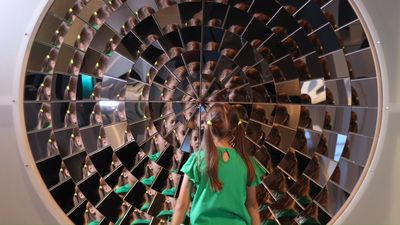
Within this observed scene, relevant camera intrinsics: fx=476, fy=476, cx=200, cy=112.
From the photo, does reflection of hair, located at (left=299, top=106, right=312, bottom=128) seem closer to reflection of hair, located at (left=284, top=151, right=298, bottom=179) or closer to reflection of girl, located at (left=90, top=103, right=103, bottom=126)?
reflection of hair, located at (left=284, top=151, right=298, bottom=179)

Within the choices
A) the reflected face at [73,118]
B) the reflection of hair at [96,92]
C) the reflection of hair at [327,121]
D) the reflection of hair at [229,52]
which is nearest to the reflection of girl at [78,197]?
the reflected face at [73,118]

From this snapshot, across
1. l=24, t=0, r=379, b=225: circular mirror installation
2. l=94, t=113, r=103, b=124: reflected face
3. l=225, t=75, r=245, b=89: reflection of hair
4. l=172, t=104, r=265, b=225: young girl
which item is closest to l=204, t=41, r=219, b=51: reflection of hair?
l=24, t=0, r=379, b=225: circular mirror installation

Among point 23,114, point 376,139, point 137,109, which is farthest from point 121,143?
point 376,139

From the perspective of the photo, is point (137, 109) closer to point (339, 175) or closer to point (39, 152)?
point (39, 152)

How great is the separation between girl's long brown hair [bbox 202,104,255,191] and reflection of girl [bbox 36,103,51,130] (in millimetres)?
614

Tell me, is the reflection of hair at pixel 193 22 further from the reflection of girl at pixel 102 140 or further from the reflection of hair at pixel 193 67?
the reflection of girl at pixel 102 140

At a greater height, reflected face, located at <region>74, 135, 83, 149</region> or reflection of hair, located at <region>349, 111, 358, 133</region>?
reflected face, located at <region>74, 135, 83, 149</region>

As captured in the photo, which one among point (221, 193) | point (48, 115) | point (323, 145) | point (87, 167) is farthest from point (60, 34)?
point (323, 145)

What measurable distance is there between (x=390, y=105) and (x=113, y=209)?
1.14 meters

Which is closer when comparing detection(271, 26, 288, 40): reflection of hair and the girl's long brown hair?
the girl's long brown hair

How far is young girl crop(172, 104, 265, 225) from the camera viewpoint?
1.65 meters

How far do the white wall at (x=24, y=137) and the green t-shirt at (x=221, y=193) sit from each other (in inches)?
18.5

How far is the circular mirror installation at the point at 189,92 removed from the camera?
1806mm

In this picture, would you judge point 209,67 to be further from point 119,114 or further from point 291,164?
point 291,164
